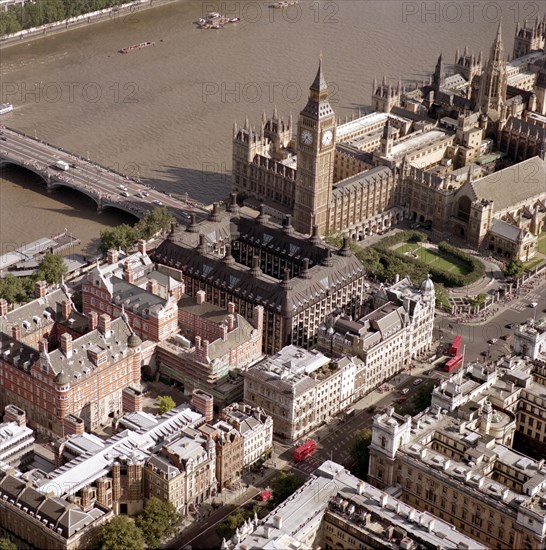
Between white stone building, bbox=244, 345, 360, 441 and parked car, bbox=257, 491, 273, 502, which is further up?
white stone building, bbox=244, 345, 360, 441

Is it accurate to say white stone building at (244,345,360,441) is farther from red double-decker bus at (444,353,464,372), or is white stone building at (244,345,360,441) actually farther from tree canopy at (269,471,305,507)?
red double-decker bus at (444,353,464,372)

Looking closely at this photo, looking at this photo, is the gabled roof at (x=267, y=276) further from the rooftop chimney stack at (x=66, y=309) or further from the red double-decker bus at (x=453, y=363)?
the rooftop chimney stack at (x=66, y=309)

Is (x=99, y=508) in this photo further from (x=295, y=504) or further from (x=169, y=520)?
(x=295, y=504)

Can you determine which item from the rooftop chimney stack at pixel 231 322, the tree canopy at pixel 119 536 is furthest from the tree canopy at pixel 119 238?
the tree canopy at pixel 119 536

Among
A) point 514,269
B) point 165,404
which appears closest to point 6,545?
point 165,404

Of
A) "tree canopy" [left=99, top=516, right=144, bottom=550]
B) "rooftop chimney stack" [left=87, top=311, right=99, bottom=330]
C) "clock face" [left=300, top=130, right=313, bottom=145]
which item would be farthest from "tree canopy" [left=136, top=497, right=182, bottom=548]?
"clock face" [left=300, top=130, right=313, bottom=145]

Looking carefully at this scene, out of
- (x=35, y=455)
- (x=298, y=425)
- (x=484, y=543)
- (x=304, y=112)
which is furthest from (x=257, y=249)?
(x=484, y=543)
